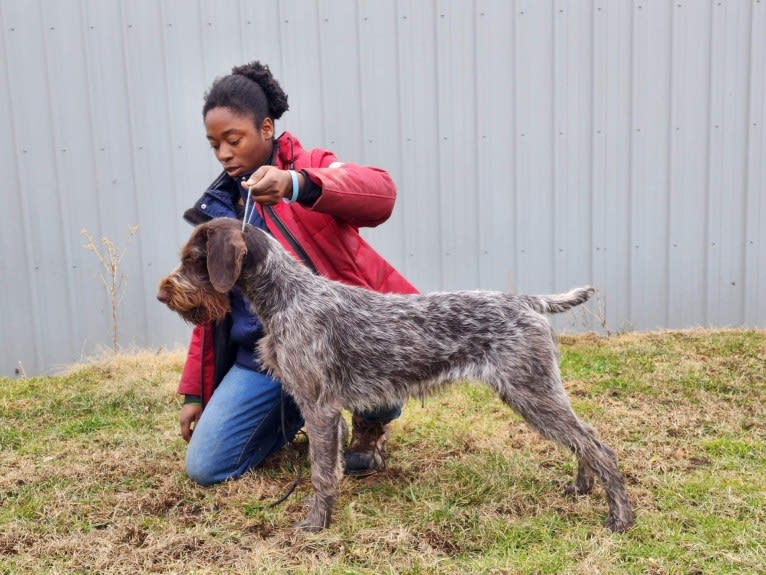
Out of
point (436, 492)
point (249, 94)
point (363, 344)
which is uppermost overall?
point (249, 94)

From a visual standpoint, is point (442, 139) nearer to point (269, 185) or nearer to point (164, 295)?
point (269, 185)

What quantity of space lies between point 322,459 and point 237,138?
6.00 ft

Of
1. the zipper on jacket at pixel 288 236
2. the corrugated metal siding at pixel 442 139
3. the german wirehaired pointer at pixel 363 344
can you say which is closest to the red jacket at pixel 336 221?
the zipper on jacket at pixel 288 236

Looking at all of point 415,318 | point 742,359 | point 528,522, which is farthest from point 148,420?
point 742,359

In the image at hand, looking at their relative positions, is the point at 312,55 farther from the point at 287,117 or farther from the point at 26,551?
the point at 26,551

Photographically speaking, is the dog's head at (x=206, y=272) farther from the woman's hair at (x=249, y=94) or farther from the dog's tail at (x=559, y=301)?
the dog's tail at (x=559, y=301)

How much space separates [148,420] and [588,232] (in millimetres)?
4559

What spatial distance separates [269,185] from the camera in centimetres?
338

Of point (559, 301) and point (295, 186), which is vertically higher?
point (295, 186)

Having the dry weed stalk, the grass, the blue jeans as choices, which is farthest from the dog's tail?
the dry weed stalk

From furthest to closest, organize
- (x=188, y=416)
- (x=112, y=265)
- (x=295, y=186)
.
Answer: (x=112, y=265), (x=188, y=416), (x=295, y=186)

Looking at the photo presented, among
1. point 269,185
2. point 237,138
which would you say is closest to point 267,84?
point 237,138

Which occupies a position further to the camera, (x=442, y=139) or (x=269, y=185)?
(x=442, y=139)

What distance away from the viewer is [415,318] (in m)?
3.64
